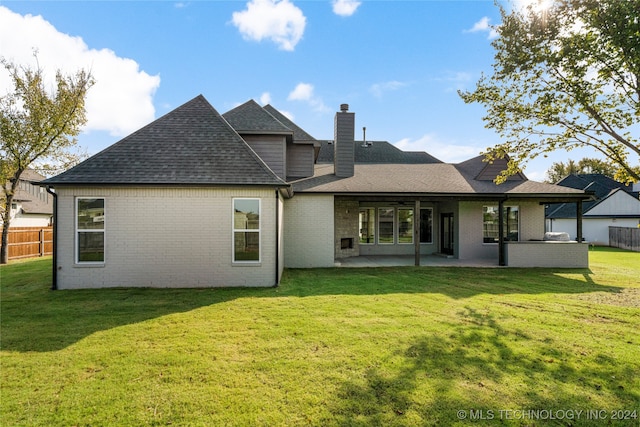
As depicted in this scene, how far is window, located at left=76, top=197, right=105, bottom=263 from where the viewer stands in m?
8.85

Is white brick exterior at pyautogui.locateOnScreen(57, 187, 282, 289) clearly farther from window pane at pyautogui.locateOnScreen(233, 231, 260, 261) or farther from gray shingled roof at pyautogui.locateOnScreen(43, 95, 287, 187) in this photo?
gray shingled roof at pyautogui.locateOnScreen(43, 95, 287, 187)

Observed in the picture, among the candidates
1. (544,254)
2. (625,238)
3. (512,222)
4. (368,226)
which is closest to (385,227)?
(368,226)

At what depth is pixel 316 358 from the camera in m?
4.56

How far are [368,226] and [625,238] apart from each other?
19.6 meters

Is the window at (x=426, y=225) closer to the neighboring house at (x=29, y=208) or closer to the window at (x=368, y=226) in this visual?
the window at (x=368, y=226)

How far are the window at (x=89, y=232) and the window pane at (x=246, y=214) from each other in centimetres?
354

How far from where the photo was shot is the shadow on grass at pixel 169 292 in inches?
229

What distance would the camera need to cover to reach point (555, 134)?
8867 millimetres

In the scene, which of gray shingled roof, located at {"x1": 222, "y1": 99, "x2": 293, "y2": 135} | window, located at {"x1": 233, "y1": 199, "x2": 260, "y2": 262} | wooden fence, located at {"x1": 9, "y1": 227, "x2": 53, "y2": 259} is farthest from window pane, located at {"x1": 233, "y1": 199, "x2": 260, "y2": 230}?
wooden fence, located at {"x1": 9, "y1": 227, "x2": 53, "y2": 259}

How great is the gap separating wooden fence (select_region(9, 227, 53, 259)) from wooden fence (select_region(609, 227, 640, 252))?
35.6 m

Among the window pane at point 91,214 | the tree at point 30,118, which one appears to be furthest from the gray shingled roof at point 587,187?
the tree at point 30,118

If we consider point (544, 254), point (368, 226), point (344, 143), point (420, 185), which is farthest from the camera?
point (368, 226)

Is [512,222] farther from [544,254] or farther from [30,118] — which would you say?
[30,118]

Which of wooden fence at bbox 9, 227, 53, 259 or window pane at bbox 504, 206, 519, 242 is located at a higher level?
window pane at bbox 504, 206, 519, 242
